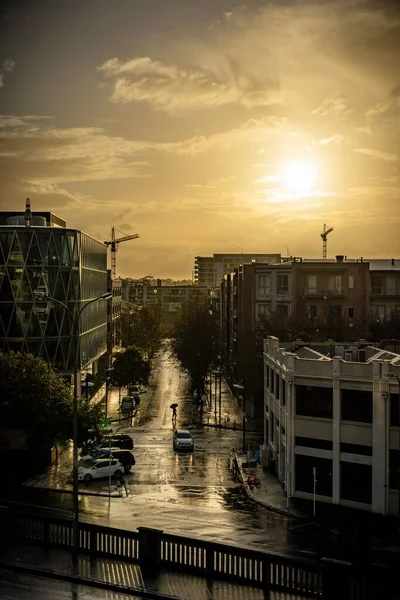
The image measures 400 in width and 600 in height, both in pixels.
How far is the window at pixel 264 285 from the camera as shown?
233 ft

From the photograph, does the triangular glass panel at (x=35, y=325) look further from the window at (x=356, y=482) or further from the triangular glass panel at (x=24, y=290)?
the window at (x=356, y=482)

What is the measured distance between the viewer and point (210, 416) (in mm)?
64312

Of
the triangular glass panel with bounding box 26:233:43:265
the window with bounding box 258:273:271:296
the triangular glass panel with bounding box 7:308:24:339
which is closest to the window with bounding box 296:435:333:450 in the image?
the triangular glass panel with bounding box 7:308:24:339

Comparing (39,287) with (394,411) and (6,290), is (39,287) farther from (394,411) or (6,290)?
(394,411)

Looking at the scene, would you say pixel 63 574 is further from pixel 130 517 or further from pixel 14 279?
pixel 14 279

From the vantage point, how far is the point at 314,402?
3491 cm

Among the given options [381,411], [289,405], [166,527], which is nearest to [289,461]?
[289,405]

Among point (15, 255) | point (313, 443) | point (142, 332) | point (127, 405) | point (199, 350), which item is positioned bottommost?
point (127, 405)

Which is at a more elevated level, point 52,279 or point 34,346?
point 52,279

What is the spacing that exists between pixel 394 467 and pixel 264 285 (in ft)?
133

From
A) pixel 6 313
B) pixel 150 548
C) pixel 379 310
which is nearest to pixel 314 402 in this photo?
pixel 150 548

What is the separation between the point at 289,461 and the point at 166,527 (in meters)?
7.62

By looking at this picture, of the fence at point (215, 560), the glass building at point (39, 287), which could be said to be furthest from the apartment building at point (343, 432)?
the glass building at point (39, 287)

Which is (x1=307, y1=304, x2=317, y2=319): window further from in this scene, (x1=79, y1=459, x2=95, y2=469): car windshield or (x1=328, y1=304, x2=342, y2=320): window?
(x1=79, y1=459, x2=95, y2=469): car windshield
